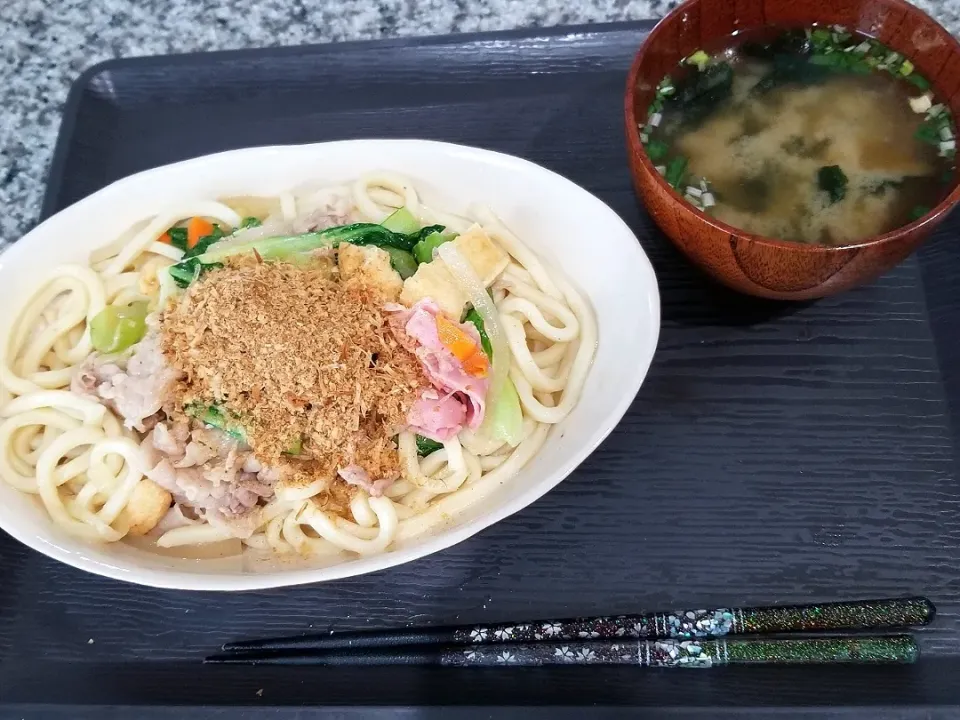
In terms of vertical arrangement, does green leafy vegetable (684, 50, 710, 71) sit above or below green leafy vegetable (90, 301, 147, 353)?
above

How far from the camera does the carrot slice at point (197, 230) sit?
179 cm

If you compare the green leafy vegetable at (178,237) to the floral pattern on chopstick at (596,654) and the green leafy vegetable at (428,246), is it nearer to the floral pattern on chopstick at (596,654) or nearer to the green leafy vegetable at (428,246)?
the green leafy vegetable at (428,246)

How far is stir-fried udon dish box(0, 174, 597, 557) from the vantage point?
4.88ft

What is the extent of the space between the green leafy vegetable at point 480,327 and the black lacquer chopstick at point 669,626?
0.57 meters

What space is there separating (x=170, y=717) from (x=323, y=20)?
200 cm

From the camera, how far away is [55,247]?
1722mm

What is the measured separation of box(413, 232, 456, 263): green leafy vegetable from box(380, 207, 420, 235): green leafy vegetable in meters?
0.05

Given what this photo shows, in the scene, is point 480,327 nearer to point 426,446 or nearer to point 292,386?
point 426,446

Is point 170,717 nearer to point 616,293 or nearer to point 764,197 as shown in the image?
point 616,293

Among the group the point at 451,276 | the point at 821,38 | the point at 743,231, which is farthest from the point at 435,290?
the point at 821,38

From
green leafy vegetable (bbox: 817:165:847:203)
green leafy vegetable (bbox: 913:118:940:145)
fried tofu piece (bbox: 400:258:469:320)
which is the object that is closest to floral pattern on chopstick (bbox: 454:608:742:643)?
fried tofu piece (bbox: 400:258:469:320)

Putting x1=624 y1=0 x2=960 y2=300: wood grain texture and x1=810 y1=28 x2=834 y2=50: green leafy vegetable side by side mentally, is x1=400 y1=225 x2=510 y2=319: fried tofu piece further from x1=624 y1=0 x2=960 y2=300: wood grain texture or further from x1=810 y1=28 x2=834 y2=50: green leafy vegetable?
x1=810 y1=28 x2=834 y2=50: green leafy vegetable

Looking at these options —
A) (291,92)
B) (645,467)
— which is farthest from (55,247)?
(645,467)

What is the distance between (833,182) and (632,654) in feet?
3.49
